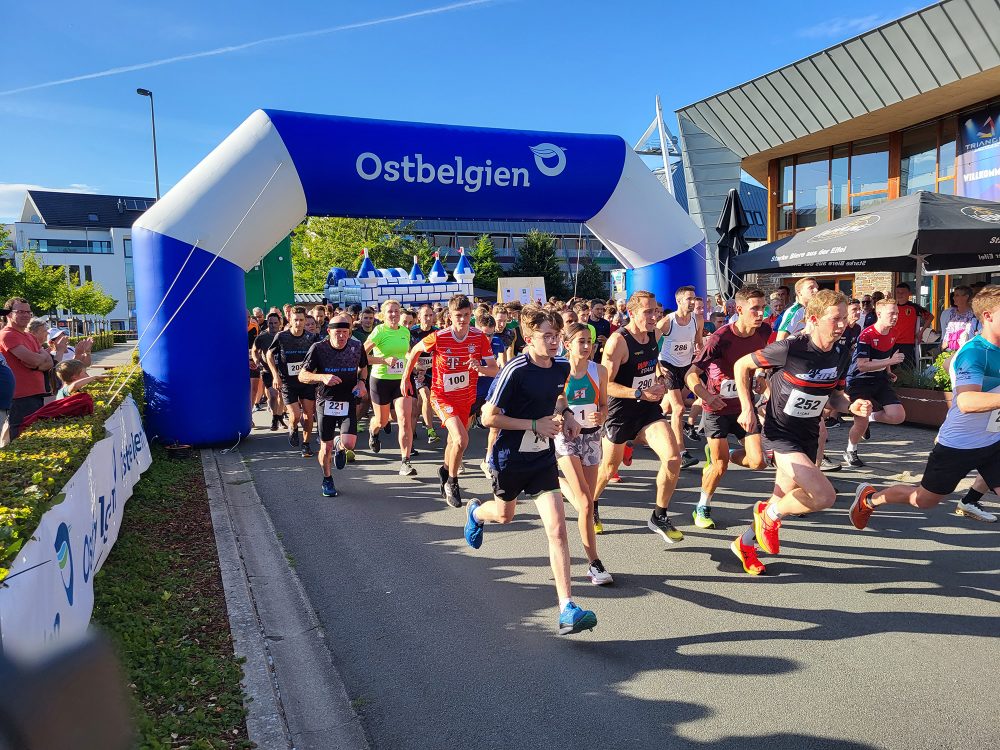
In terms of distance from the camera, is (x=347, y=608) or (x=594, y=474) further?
(x=594, y=474)

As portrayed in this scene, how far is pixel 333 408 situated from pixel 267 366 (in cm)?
433

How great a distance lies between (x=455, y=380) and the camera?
24.4 feet

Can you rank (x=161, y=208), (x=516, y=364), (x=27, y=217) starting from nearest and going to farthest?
(x=516, y=364)
(x=161, y=208)
(x=27, y=217)

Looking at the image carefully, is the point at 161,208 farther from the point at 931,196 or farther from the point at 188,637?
the point at 931,196

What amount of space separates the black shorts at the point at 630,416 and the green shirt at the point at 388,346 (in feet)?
11.8

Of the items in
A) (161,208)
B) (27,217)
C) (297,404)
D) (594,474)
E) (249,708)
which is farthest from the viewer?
(27,217)

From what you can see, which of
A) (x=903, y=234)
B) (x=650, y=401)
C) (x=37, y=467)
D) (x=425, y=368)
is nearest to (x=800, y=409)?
(x=650, y=401)

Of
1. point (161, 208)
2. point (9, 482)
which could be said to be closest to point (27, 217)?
point (161, 208)

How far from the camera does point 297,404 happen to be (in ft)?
32.7

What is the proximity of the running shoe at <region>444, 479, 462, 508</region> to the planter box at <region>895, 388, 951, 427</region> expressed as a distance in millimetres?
6809

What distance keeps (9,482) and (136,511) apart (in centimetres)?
261

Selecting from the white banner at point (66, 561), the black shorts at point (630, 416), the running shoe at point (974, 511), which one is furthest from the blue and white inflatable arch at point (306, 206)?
the running shoe at point (974, 511)

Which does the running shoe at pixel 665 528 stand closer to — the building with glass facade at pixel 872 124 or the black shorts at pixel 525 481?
the black shorts at pixel 525 481

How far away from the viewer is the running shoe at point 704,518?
614 centimetres
